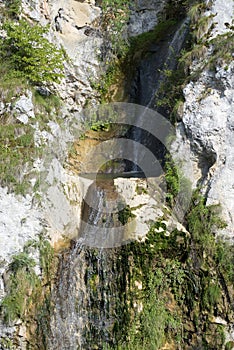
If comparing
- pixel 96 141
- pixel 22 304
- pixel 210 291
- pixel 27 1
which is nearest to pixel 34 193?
pixel 22 304

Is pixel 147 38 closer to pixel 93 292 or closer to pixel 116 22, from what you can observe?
pixel 116 22

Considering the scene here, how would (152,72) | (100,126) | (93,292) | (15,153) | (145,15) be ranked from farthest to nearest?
(145,15)
(152,72)
(100,126)
(15,153)
(93,292)

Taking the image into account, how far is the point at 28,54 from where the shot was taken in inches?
402

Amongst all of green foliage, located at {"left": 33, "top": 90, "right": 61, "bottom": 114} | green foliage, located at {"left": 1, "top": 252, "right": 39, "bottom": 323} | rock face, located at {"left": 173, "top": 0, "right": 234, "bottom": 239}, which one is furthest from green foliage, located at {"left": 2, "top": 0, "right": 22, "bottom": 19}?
green foliage, located at {"left": 1, "top": 252, "right": 39, "bottom": 323}

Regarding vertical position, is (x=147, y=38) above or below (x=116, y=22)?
below

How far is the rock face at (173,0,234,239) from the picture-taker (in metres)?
8.53

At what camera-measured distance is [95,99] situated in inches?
475

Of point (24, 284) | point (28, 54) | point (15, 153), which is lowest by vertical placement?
point (24, 284)

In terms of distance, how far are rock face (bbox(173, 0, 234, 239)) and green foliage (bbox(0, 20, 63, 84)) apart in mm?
3169

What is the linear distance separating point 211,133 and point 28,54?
438cm

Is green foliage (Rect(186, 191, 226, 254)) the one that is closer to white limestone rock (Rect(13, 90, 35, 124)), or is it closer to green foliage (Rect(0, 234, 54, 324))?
green foliage (Rect(0, 234, 54, 324))

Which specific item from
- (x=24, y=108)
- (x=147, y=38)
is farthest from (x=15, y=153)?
(x=147, y=38)

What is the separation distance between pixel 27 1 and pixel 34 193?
5.14m

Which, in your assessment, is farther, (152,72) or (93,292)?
(152,72)
